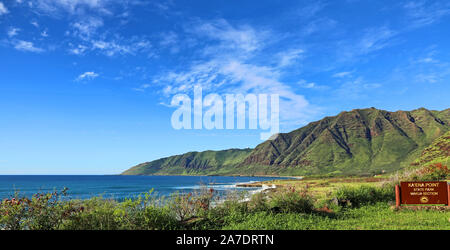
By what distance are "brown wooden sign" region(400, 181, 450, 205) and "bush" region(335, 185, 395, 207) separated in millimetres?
2263

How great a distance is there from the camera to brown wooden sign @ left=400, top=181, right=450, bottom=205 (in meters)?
13.7

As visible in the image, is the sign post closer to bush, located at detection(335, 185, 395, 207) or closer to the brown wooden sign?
the brown wooden sign

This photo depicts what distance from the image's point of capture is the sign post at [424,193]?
13.7 meters

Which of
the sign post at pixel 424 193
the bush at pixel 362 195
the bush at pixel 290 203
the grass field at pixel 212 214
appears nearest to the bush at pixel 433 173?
the bush at pixel 362 195

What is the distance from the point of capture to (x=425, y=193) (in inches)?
546

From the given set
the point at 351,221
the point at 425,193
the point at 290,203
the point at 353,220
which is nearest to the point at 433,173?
the point at 425,193

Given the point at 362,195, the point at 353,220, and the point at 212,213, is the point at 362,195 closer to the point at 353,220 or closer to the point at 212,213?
the point at 353,220

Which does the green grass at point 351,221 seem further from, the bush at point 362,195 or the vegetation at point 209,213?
the bush at point 362,195

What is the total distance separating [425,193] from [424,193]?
4 cm
